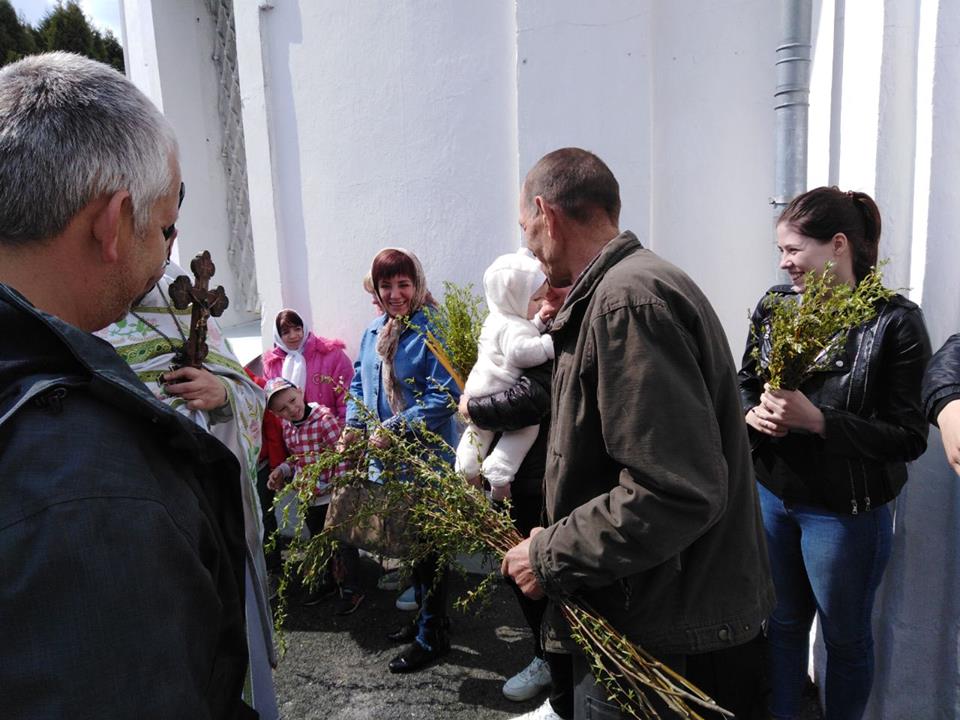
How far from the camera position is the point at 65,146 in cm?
98

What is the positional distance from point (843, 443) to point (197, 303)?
213 centimetres

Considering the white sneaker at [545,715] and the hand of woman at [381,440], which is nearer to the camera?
the hand of woman at [381,440]

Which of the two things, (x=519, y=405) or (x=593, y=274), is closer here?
(x=593, y=274)

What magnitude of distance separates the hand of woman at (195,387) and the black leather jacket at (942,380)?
Result: 2.11 meters

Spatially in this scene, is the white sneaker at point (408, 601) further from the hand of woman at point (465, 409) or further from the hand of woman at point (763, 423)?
the hand of woman at point (763, 423)

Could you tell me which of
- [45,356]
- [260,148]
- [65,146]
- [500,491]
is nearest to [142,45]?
[260,148]

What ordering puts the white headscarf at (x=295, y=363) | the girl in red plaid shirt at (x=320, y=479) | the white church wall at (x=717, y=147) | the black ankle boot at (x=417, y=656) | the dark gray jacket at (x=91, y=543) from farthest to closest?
the white headscarf at (x=295, y=363), the girl in red plaid shirt at (x=320, y=479), the white church wall at (x=717, y=147), the black ankle boot at (x=417, y=656), the dark gray jacket at (x=91, y=543)

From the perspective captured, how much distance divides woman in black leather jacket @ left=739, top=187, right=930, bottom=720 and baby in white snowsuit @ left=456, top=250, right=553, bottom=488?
86cm

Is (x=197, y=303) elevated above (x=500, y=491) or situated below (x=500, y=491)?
above

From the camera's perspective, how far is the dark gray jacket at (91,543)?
774 mm

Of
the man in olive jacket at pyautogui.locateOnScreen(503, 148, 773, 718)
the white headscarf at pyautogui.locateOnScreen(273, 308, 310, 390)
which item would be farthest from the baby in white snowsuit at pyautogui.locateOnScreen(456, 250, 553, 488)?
the white headscarf at pyautogui.locateOnScreen(273, 308, 310, 390)

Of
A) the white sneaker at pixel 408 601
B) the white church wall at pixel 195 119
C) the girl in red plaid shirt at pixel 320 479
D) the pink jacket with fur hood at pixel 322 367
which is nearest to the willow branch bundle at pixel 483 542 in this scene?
the girl in red plaid shirt at pixel 320 479

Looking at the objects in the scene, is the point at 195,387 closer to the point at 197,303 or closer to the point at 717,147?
the point at 197,303

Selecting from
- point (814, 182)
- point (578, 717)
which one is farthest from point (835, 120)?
point (578, 717)
